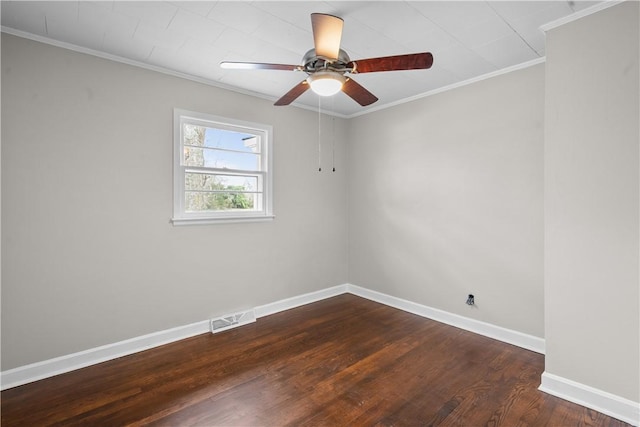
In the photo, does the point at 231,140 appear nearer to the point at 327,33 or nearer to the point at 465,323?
the point at 327,33

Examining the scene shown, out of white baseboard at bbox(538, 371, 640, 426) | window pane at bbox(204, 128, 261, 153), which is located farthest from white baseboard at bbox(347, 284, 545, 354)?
window pane at bbox(204, 128, 261, 153)

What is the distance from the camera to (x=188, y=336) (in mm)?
3102

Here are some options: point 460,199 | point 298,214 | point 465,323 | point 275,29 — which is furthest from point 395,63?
point 465,323

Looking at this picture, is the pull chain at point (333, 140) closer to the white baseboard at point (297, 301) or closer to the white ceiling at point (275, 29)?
the white ceiling at point (275, 29)

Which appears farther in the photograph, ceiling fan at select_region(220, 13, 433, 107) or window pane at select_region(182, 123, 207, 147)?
window pane at select_region(182, 123, 207, 147)

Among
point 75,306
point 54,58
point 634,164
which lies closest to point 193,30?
point 54,58

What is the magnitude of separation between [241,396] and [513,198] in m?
2.88

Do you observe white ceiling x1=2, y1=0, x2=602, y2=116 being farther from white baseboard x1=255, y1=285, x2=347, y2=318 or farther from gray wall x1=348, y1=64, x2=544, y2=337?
white baseboard x1=255, y1=285, x2=347, y2=318

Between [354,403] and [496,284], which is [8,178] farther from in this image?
[496,284]

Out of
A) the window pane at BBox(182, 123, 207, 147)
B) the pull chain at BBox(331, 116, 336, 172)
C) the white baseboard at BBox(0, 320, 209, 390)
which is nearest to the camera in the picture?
the white baseboard at BBox(0, 320, 209, 390)

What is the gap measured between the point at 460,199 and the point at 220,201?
8.57 ft

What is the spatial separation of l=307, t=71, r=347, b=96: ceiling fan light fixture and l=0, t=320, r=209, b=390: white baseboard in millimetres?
2588

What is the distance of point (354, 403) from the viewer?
2090 mm

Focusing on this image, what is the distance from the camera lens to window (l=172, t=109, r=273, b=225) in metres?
3.08
